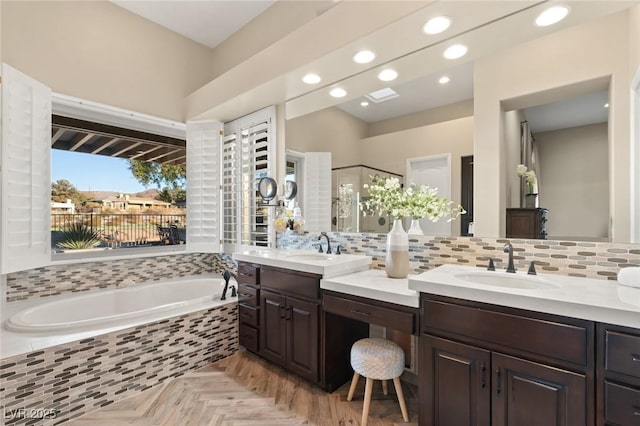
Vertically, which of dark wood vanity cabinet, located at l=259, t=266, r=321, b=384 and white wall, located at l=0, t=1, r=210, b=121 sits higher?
white wall, located at l=0, t=1, r=210, b=121

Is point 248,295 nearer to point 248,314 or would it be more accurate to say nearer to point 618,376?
point 248,314

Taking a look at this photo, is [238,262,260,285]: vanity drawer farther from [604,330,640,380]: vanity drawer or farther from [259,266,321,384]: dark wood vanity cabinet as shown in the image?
[604,330,640,380]: vanity drawer

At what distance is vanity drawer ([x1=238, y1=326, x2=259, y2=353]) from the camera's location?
2527mm

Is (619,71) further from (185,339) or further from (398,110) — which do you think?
(185,339)

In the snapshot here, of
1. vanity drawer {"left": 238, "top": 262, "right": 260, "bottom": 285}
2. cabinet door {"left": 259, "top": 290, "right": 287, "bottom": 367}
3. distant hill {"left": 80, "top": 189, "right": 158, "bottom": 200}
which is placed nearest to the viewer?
cabinet door {"left": 259, "top": 290, "right": 287, "bottom": 367}

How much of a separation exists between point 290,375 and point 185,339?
36.1 inches

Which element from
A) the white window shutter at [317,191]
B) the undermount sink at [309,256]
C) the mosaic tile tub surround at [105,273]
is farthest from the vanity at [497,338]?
the mosaic tile tub surround at [105,273]

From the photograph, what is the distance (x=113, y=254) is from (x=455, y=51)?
3.74 metres

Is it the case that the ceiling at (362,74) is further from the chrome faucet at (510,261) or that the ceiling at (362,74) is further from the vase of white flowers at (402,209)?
the chrome faucet at (510,261)

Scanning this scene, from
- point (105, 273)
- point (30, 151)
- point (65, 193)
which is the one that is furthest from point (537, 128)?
point (65, 193)

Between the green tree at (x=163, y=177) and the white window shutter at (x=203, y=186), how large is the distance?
0.75 feet

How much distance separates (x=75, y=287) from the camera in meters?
2.87

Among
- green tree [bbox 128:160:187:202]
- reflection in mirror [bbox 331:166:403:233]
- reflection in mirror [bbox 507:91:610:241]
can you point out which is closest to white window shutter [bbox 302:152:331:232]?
reflection in mirror [bbox 331:166:403:233]

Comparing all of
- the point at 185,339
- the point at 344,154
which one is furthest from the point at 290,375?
the point at 344,154
